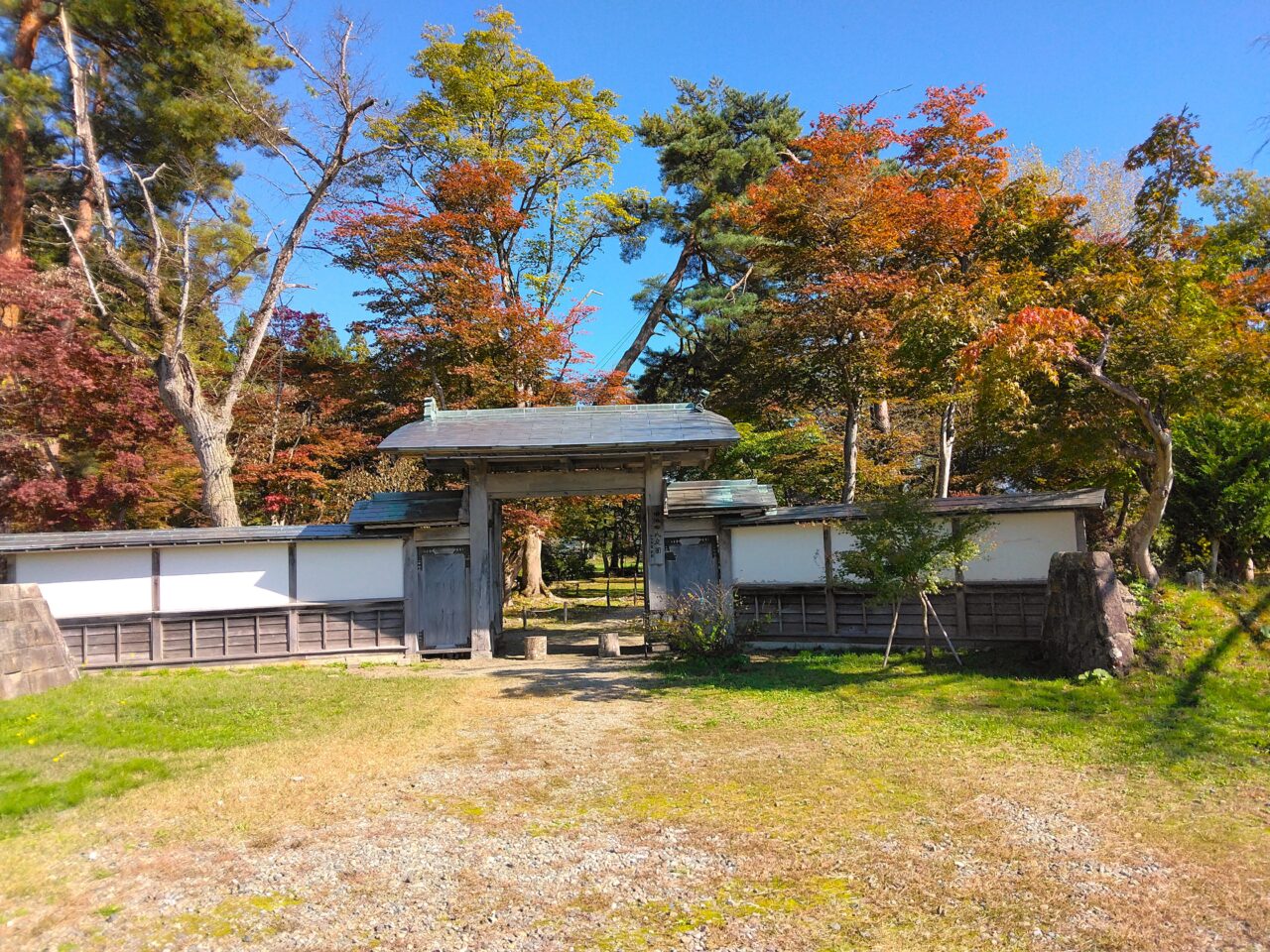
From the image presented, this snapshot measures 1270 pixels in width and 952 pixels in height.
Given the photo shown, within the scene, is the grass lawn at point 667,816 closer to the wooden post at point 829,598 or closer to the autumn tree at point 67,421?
the wooden post at point 829,598

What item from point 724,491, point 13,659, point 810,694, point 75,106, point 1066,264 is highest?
point 75,106

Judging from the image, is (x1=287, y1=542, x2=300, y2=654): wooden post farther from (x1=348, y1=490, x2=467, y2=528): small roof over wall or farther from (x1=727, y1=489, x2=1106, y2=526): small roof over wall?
(x1=727, y1=489, x2=1106, y2=526): small roof over wall

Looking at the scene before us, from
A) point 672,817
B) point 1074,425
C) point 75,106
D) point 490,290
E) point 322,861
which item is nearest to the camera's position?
point 322,861

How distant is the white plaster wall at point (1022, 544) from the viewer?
10.9m

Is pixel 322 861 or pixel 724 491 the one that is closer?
pixel 322 861

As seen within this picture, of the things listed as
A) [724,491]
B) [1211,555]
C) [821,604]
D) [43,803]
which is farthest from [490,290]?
[1211,555]

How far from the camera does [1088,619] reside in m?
8.45

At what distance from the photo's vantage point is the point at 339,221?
60.6 feet

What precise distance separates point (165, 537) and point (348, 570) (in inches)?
113

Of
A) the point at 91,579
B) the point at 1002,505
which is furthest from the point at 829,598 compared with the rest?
the point at 91,579

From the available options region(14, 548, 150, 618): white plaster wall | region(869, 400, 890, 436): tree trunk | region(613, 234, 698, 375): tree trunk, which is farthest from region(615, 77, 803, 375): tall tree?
region(14, 548, 150, 618): white plaster wall

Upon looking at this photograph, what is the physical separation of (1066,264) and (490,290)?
12.2 metres

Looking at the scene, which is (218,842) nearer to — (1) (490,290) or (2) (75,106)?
(1) (490,290)

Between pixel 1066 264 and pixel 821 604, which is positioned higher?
pixel 1066 264
